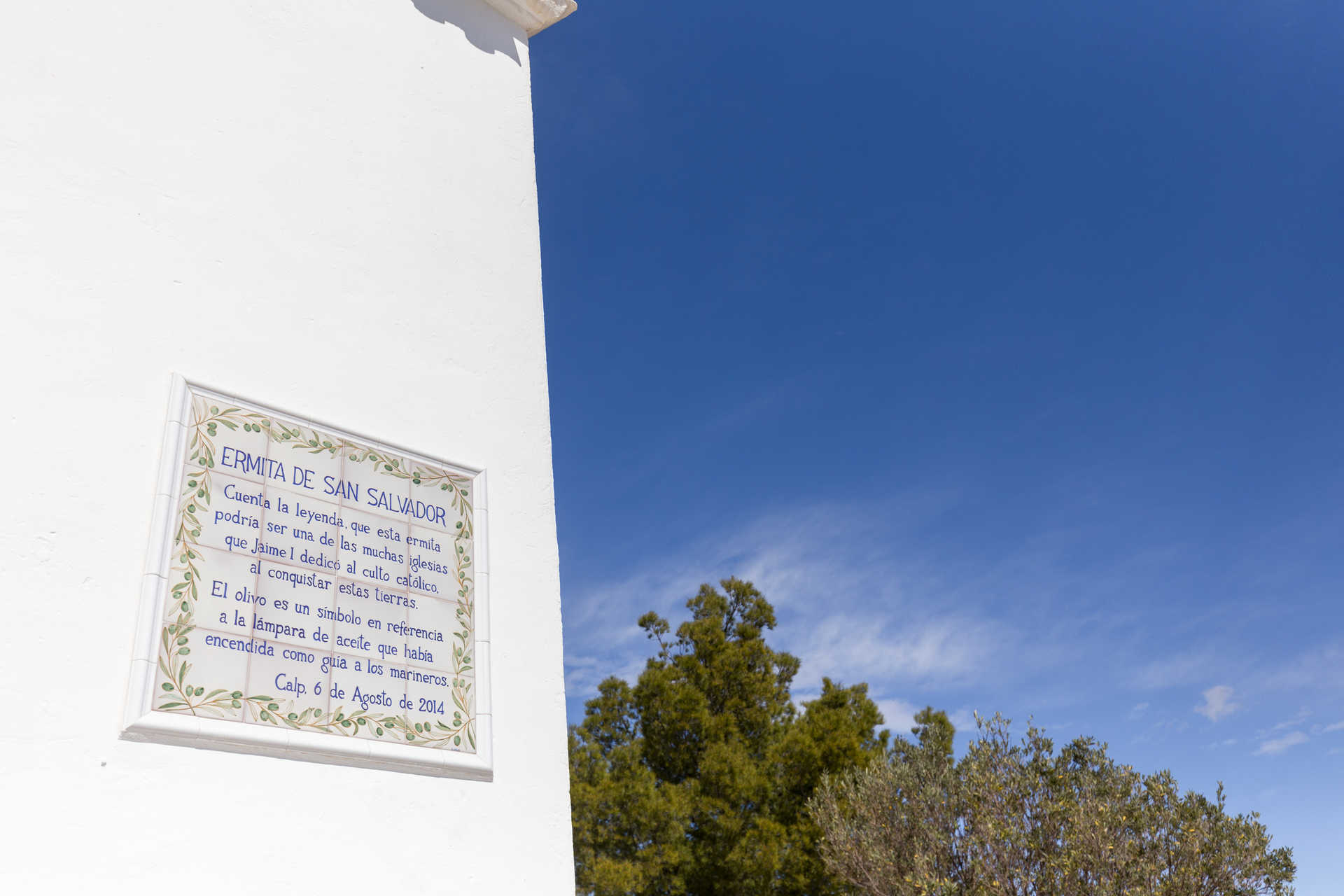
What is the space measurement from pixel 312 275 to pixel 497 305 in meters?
0.71

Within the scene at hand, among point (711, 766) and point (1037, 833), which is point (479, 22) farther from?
point (711, 766)

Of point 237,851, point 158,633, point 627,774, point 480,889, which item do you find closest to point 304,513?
point 158,633

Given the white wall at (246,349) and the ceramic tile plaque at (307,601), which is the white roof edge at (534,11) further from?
the ceramic tile plaque at (307,601)

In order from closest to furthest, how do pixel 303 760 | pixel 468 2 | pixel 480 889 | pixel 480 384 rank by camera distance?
pixel 303 760, pixel 480 889, pixel 480 384, pixel 468 2

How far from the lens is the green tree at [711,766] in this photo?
1230 centimetres

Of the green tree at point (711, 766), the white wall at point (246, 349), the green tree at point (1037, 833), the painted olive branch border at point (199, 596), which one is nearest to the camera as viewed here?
the white wall at point (246, 349)

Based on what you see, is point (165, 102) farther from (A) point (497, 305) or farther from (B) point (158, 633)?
(B) point (158, 633)

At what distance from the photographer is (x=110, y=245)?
2369 millimetres

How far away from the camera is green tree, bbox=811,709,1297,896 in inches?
326

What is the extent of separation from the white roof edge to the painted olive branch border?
2209 millimetres

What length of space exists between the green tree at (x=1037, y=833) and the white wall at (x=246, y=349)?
7.38 metres

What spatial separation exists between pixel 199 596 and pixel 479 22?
271 cm

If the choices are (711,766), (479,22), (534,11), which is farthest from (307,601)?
(711,766)

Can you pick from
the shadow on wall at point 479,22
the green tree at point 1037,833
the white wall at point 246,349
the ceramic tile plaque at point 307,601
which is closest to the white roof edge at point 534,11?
the shadow on wall at point 479,22
